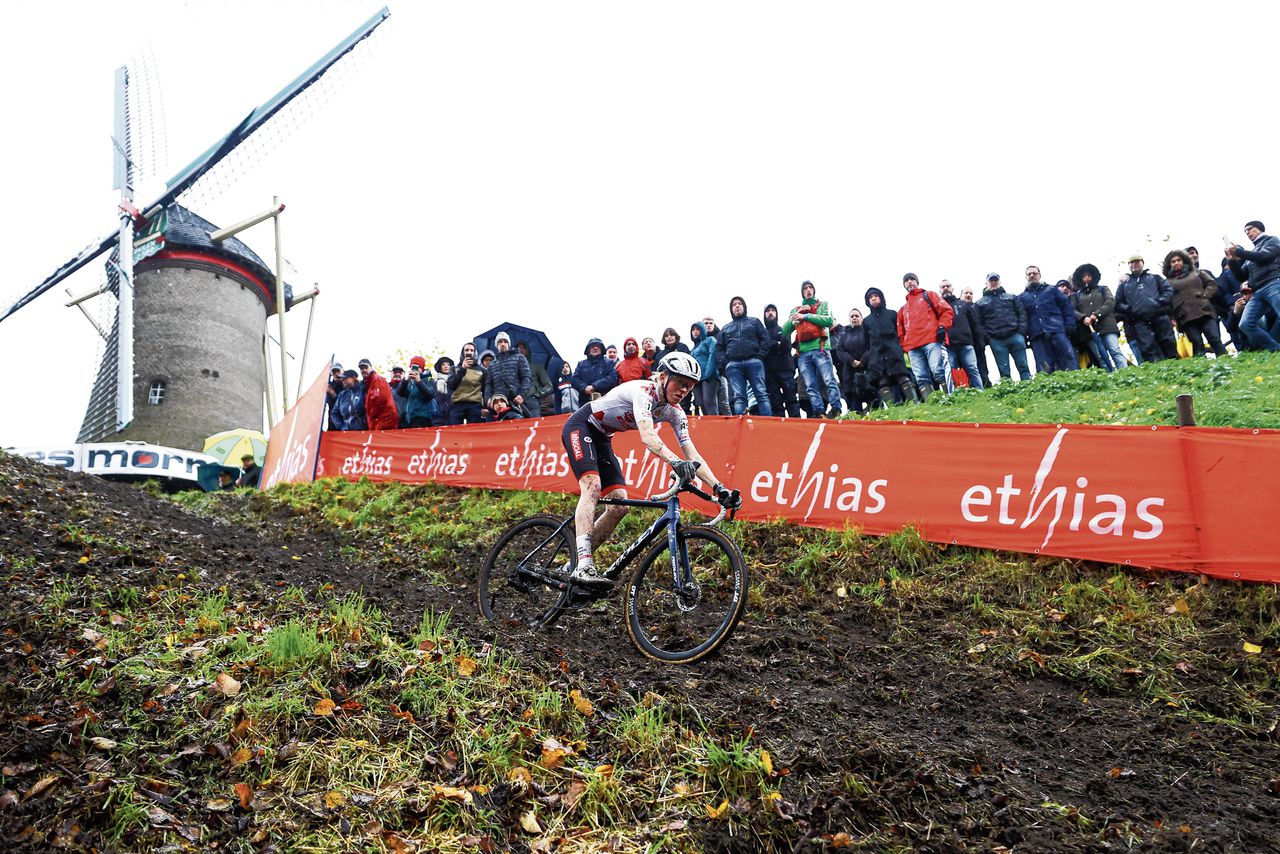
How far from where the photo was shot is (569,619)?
7.98 metres

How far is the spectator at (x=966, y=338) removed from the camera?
15.0 m

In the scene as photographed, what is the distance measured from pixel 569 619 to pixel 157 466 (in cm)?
2026

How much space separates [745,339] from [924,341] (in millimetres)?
3072

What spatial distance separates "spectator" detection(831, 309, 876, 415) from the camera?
15.7 meters

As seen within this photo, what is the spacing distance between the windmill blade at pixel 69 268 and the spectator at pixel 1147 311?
4395cm

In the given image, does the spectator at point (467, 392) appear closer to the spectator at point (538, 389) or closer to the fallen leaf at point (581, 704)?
the spectator at point (538, 389)

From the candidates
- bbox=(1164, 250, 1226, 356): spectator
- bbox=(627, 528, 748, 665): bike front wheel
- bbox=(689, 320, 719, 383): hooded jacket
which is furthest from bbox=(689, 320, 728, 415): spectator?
bbox=(627, 528, 748, 665): bike front wheel

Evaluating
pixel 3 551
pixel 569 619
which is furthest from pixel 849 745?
pixel 3 551

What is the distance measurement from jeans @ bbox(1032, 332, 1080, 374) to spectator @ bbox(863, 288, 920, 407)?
88.9 inches

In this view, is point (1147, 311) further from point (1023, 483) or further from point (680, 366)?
point (680, 366)

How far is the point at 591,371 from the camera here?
1644 centimetres

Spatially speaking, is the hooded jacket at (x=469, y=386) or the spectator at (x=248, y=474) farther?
the spectator at (x=248, y=474)

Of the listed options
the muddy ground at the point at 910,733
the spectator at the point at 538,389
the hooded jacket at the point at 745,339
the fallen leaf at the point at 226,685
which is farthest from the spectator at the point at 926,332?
the fallen leaf at the point at 226,685

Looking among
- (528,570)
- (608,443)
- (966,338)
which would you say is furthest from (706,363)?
(528,570)
